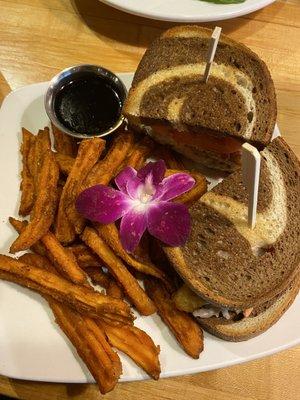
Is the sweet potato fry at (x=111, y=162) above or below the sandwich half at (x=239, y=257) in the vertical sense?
above

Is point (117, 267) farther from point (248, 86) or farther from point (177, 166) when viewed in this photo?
point (248, 86)

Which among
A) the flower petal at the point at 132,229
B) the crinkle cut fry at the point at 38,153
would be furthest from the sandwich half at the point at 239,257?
the crinkle cut fry at the point at 38,153

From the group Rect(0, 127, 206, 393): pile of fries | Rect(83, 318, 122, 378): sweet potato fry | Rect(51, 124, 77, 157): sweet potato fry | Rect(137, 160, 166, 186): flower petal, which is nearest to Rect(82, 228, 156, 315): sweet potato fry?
Rect(0, 127, 206, 393): pile of fries

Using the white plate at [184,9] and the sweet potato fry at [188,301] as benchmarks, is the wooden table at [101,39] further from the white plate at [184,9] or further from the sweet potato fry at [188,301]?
the sweet potato fry at [188,301]

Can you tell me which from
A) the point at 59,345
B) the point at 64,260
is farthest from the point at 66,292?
the point at 59,345

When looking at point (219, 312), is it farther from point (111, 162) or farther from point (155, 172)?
point (111, 162)

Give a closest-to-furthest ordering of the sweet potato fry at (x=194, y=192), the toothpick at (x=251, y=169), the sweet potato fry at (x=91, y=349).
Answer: the toothpick at (x=251, y=169)
the sweet potato fry at (x=91, y=349)
the sweet potato fry at (x=194, y=192)

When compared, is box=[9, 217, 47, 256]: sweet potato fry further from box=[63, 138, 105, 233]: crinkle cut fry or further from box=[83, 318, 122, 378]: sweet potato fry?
box=[83, 318, 122, 378]: sweet potato fry
